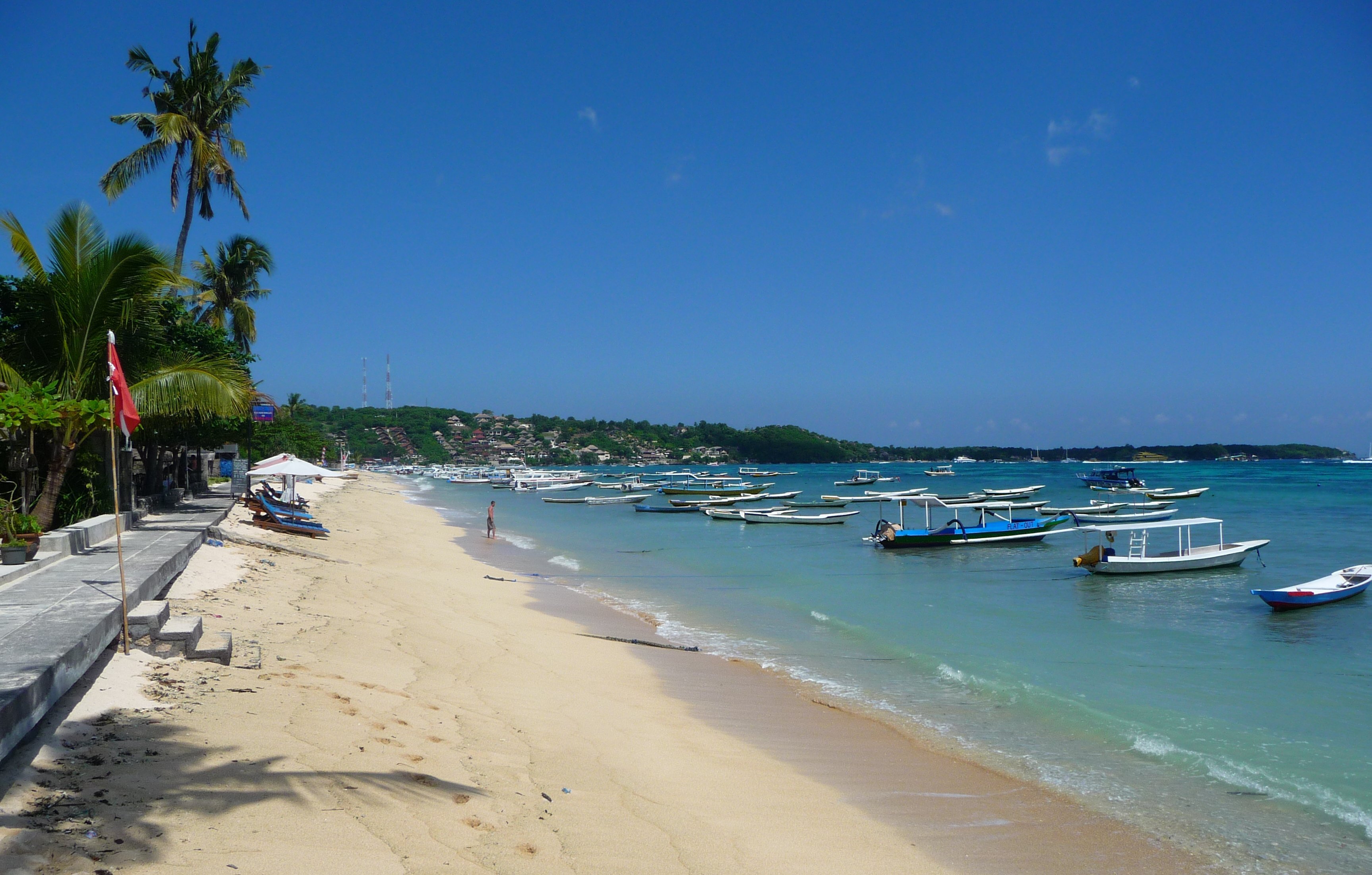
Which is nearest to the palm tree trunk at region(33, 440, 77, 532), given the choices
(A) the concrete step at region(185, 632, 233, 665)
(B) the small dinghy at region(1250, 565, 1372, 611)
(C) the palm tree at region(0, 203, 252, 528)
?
(C) the palm tree at region(0, 203, 252, 528)

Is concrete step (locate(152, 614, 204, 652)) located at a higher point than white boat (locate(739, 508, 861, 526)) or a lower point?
higher

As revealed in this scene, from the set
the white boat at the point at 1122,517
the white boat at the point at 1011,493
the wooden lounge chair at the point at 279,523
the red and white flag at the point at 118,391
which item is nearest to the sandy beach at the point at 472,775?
the red and white flag at the point at 118,391

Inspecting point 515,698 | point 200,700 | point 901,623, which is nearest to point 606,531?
point 901,623

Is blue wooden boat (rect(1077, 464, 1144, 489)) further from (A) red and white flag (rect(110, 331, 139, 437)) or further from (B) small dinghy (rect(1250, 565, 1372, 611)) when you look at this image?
(A) red and white flag (rect(110, 331, 139, 437))

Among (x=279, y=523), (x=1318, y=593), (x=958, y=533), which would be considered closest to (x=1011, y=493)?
(x=958, y=533)

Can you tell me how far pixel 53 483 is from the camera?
475 inches

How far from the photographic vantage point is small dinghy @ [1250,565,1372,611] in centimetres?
1543

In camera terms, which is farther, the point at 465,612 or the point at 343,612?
the point at 465,612

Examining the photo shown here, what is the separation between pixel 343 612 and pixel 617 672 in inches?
151

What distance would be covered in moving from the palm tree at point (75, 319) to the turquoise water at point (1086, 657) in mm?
9625

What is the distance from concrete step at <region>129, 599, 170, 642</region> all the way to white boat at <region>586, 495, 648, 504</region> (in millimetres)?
48395

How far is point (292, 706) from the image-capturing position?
19.5 ft

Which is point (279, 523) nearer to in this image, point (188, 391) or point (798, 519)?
point (188, 391)

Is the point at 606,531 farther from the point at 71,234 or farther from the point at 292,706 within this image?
the point at 292,706
